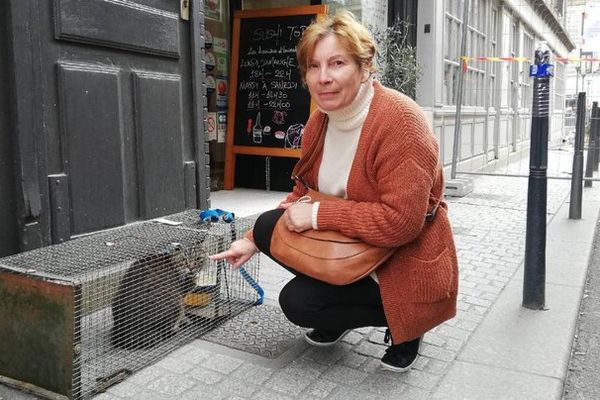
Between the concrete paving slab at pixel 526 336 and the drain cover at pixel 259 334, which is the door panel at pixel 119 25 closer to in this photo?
the drain cover at pixel 259 334

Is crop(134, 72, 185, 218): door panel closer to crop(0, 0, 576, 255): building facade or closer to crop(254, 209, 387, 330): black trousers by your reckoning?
crop(0, 0, 576, 255): building facade

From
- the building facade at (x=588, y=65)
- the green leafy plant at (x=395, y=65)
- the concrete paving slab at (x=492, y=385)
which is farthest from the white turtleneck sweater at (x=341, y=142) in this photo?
the building facade at (x=588, y=65)

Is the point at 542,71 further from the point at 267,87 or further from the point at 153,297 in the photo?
the point at 267,87

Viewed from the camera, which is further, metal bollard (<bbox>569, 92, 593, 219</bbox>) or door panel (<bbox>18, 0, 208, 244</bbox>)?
metal bollard (<bbox>569, 92, 593, 219</bbox>)

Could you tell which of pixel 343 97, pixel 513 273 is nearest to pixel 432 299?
pixel 343 97

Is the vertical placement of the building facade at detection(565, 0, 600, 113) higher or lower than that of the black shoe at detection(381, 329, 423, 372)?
higher

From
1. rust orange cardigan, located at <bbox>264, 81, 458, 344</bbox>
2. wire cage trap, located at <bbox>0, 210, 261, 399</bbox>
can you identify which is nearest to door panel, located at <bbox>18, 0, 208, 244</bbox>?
wire cage trap, located at <bbox>0, 210, 261, 399</bbox>

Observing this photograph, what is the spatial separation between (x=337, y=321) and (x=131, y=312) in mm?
986

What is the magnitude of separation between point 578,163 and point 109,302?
5.33 m

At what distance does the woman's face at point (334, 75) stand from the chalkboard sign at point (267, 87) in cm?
451

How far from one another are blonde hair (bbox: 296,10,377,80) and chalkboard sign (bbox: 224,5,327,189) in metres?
4.46

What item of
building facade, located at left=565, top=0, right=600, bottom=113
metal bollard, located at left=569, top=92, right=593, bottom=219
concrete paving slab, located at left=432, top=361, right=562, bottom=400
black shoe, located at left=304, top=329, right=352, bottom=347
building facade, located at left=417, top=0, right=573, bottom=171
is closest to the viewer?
concrete paving slab, located at left=432, top=361, right=562, bottom=400

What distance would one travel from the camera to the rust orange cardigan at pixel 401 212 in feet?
7.61

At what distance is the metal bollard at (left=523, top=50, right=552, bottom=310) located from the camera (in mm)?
3396
